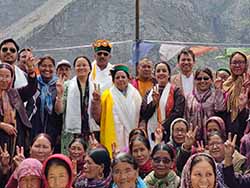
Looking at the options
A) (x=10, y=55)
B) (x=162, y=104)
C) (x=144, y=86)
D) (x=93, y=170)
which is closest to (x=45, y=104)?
(x=10, y=55)

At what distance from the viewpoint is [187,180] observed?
13.4 feet

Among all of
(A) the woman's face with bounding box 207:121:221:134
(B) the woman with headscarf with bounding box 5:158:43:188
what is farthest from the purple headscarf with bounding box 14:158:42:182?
(A) the woman's face with bounding box 207:121:221:134

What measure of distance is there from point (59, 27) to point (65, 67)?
37.2m

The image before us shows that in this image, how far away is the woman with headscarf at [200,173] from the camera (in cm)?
406

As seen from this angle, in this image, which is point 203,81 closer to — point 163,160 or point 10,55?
point 163,160

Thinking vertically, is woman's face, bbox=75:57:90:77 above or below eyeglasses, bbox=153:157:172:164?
above

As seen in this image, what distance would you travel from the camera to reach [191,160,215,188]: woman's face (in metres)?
4.05

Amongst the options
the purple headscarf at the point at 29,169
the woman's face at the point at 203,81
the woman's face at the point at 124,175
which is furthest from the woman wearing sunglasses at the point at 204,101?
the purple headscarf at the point at 29,169

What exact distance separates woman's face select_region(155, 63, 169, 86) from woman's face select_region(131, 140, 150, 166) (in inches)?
45.5

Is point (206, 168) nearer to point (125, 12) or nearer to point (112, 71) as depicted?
point (112, 71)

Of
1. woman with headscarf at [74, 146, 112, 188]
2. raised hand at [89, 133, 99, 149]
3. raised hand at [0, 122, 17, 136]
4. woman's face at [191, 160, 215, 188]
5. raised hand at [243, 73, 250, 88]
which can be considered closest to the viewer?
woman's face at [191, 160, 215, 188]

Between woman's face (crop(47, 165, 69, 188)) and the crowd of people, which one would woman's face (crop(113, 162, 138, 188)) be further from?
woman's face (crop(47, 165, 69, 188))

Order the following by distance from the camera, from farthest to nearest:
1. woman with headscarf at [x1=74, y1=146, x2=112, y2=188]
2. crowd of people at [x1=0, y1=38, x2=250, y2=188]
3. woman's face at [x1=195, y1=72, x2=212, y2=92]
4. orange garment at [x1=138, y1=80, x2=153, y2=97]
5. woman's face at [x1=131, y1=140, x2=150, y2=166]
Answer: orange garment at [x1=138, y1=80, x2=153, y2=97] < woman's face at [x1=195, y1=72, x2=212, y2=92] < woman's face at [x1=131, y1=140, x2=150, y2=166] < crowd of people at [x1=0, y1=38, x2=250, y2=188] < woman with headscarf at [x1=74, y1=146, x2=112, y2=188]

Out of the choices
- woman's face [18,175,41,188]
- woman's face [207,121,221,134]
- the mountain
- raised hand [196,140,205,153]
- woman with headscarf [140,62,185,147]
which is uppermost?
the mountain
